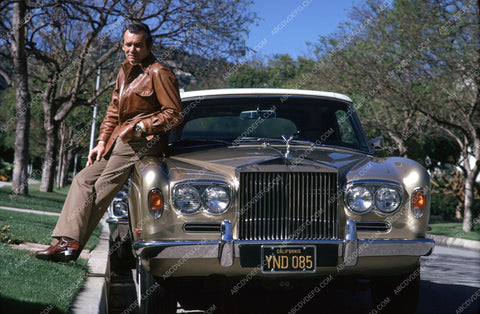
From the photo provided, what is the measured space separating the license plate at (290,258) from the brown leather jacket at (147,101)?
129 centimetres

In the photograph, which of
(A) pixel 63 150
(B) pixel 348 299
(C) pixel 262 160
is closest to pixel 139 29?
(C) pixel 262 160

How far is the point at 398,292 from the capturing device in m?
5.07

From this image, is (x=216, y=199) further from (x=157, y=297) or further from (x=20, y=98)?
(x=20, y=98)

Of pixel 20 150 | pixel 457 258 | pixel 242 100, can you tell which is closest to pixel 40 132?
pixel 20 150

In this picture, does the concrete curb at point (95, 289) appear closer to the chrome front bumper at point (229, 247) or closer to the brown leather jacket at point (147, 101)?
the chrome front bumper at point (229, 247)

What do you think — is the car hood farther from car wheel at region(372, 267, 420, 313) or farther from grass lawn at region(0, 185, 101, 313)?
grass lawn at region(0, 185, 101, 313)

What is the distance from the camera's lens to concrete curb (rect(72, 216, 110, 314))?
489 cm

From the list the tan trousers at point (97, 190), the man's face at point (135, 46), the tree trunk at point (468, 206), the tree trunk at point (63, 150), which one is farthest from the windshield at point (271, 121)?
the tree trunk at point (63, 150)

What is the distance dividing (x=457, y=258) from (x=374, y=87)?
1243cm

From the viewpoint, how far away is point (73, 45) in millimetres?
24375

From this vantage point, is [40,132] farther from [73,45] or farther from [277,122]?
[277,122]

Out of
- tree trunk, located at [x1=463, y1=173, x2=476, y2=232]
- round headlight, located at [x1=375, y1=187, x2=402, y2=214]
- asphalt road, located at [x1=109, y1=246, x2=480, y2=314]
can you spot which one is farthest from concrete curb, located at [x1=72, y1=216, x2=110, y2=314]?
tree trunk, located at [x1=463, y1=173, x2=476, y2=232]

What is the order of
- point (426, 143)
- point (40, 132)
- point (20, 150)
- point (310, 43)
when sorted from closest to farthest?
point (20, 150) → point (310, 43) → point (426, 143) → point (40, 132)

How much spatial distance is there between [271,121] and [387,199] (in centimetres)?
162
